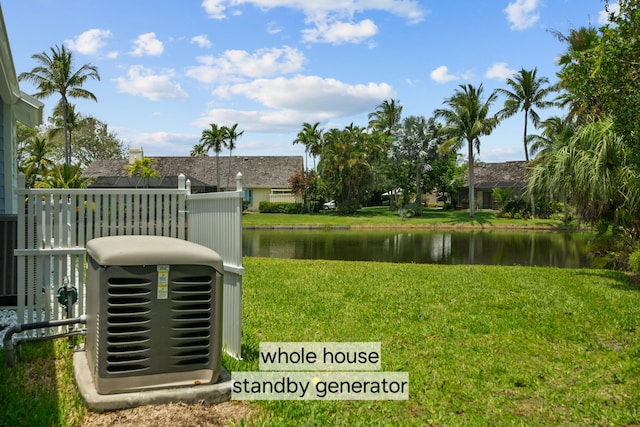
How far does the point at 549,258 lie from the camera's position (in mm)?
19016

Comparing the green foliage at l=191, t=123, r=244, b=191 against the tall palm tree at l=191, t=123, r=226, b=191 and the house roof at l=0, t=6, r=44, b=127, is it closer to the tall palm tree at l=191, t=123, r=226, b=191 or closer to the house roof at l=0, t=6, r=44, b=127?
the tall palm tree at l=191, t=123, r=226, b=191

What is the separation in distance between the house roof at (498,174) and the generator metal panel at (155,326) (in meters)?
51.5

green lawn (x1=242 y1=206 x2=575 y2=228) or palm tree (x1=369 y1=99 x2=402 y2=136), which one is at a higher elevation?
palm tree (x1=369 y1=99 x2=402 y2=136)

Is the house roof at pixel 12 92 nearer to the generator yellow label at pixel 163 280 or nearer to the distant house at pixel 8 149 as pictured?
the distant house at pixel 8 149

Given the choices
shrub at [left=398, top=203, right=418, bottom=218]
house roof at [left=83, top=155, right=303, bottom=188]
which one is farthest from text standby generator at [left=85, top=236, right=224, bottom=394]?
house roof at [left=83, top=155, right=303, bottom=188]

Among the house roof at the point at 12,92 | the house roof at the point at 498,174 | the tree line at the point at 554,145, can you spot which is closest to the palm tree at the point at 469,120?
the tree line at the point at 554,145

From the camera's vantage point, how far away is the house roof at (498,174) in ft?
176

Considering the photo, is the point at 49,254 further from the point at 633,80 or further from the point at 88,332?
the point at 633,80

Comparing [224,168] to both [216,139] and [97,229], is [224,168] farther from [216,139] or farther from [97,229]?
[97,229]

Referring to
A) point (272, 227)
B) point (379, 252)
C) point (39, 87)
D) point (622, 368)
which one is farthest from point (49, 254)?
point (39, 87)

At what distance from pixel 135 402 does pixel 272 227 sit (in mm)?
33370

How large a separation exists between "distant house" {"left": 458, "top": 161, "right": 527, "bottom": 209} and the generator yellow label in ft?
162

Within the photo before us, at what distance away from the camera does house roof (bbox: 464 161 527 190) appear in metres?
53.5

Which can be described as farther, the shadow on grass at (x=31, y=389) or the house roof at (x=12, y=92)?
the house roof at (x=12, y=92)
